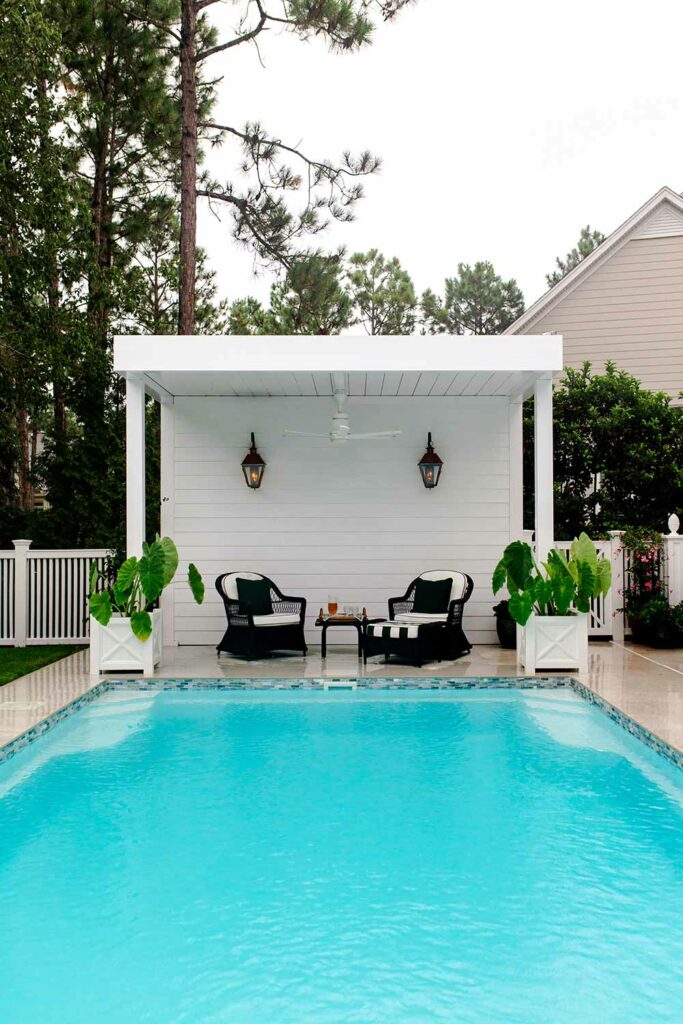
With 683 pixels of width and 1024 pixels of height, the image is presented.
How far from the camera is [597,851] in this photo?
4258mm

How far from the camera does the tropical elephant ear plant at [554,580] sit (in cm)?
768

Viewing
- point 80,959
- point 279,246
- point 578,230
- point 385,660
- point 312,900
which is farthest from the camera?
point 578,230

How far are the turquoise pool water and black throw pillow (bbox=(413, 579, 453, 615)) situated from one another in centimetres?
244

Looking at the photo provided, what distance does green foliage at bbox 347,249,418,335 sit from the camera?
2528cm

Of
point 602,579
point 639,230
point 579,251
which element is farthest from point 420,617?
point 579,251

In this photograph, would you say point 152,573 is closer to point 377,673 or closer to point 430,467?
point 377,673

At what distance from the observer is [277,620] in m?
8.77

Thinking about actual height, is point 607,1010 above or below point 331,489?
below

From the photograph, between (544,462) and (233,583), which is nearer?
(544,462)

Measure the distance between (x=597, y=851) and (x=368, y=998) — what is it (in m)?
1.70

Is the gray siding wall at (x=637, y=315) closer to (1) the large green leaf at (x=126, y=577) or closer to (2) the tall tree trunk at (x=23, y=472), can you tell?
(1) the large green leaf at (x=126, y=577)

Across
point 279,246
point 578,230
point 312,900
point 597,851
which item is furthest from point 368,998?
point 578,230

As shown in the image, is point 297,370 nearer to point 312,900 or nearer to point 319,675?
point 319,675

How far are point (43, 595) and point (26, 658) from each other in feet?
3.61
